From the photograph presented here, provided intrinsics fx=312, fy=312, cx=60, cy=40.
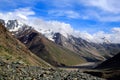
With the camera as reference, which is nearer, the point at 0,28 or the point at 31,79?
the point at 31,79

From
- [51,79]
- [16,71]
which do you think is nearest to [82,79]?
[51,79]

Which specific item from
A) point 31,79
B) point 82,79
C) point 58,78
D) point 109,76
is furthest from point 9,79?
point 109,76

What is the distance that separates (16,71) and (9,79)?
5.73 meters

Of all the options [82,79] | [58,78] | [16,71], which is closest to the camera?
[16,71]

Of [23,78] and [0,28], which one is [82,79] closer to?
[23,78]

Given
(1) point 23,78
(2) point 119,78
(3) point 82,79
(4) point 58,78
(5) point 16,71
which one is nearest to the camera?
(1) point 23,78

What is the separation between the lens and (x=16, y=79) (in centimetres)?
3675

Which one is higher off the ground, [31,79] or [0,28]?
[0,28]

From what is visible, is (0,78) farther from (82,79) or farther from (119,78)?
(119,78)

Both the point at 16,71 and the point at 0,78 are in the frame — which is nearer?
the point at 0,78

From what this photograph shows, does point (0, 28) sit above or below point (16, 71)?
above

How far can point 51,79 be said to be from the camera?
140ft

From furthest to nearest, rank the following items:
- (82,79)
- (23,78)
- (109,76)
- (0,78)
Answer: (109,76) < (82,79) < (23,78) < (0,78)

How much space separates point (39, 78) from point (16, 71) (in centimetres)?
319
